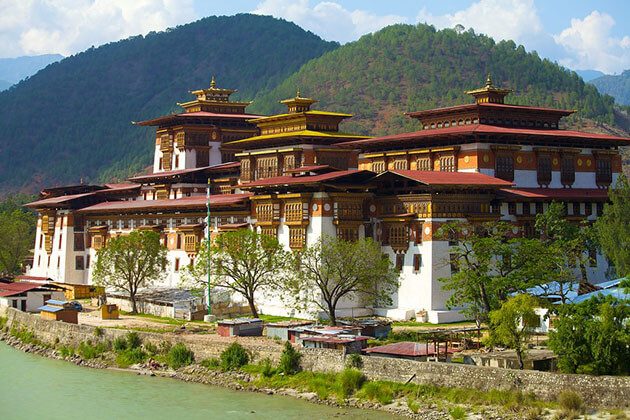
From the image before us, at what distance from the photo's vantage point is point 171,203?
78750 mm

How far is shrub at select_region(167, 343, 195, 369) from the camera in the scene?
5325cm

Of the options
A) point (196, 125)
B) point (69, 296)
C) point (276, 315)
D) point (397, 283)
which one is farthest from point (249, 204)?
point (196, 125)

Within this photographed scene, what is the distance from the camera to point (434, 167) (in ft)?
226

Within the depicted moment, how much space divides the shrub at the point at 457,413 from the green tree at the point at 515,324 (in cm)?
372

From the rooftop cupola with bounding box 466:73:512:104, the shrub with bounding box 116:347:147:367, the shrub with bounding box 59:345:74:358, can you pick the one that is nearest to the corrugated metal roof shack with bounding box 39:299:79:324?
the shrub with bounding box 59:345:74:358

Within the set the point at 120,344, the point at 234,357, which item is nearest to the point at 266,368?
the point at 234,357

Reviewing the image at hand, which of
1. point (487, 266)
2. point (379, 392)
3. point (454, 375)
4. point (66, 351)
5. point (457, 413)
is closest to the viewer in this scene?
point (457, 413)

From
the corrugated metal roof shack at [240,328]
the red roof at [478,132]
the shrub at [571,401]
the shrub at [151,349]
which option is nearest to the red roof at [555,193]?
the red roof at [478,132]

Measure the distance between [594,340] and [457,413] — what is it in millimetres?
5437

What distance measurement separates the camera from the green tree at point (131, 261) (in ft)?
240

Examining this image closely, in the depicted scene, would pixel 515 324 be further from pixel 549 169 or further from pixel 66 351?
pixel 549 169

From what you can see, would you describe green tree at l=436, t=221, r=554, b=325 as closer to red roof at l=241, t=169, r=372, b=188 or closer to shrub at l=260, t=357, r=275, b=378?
red roof at l=241, t=169, r=372, b=188

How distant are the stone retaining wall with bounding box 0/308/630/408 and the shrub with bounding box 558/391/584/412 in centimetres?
24

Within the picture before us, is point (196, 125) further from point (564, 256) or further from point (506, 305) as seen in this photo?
point (506, 305)
